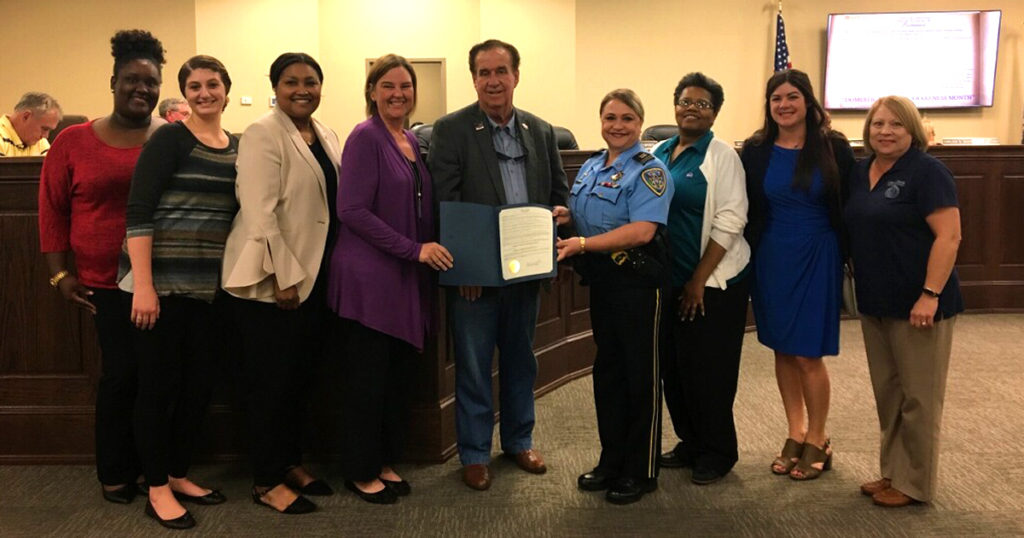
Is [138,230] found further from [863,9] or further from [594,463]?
[863,9]

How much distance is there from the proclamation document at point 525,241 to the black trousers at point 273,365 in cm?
60

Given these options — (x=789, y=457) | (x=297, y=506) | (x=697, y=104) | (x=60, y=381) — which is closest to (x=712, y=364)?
(x=789, y=457)

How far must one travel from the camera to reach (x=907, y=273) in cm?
264

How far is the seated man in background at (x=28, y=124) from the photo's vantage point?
569cm

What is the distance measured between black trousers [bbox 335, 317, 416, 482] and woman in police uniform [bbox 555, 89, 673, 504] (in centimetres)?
66

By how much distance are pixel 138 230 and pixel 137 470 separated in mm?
868

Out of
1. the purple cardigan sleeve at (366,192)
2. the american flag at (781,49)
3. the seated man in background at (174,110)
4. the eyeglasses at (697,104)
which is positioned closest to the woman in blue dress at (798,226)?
the eyeglasses at (697,104)

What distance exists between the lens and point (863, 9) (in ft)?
28.6

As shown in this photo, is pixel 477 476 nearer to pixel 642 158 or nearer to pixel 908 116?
pixel 642 158

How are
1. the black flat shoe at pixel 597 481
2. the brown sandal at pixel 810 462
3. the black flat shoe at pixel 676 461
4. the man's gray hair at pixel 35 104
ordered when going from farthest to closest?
the man's gray hair at pixel 35 104
the black flat shoe at pixel 676 461
the brown sandal at pixel 810 462
the black flat shoe at pixel 597 481

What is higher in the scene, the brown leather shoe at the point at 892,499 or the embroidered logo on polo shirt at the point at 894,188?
the embroidered logo on polo shirt at the point at 894,188

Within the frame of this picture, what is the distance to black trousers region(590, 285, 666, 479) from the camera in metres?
2.71

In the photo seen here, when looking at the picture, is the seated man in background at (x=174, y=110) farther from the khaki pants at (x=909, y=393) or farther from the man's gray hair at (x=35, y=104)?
the khaki pants at (x=909, y=393)

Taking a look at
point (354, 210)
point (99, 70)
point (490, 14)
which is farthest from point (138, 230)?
point (99, 70)
